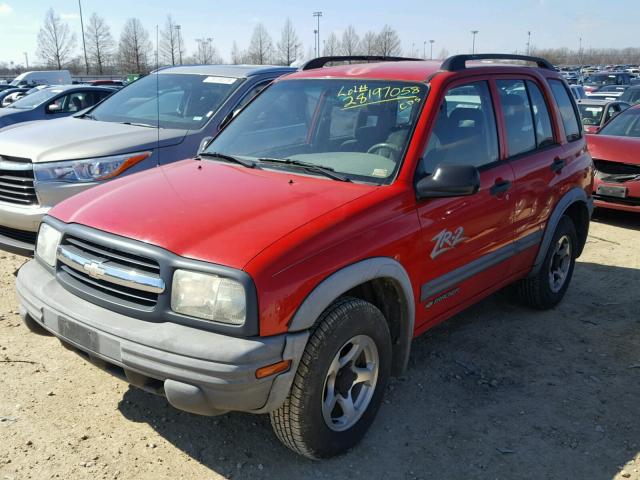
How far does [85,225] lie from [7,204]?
7.70 feet

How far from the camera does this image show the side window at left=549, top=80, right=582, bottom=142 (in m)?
4.92

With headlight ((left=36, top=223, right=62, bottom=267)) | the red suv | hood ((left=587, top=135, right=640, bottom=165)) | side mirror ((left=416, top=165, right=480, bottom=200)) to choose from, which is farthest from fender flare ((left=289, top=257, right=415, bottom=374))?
hood ((left=587, top=135, right=640, bottom=165))

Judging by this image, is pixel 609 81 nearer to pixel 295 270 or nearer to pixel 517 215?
pixel 517 215

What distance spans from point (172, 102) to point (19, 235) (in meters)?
2.10

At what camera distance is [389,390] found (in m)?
3.73

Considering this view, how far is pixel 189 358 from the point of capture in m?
2.46

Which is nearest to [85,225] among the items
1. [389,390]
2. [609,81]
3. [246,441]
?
[246,441]

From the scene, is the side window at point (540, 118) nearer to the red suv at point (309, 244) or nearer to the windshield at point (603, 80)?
the red suv at point (309, 244)

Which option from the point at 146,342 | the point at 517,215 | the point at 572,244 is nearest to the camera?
the point at 146,342

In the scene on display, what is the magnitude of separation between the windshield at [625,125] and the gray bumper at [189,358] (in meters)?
7.99

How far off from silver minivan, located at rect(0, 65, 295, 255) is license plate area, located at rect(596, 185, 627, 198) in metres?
4.47

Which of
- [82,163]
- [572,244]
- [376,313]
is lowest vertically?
[572,244]

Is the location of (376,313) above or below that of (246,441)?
above

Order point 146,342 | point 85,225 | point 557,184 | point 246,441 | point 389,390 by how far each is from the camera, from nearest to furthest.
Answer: point 146,342 → point 85,225 → point 246,441 → point 389,390 → point 557,184
